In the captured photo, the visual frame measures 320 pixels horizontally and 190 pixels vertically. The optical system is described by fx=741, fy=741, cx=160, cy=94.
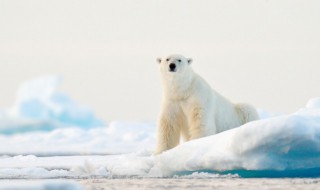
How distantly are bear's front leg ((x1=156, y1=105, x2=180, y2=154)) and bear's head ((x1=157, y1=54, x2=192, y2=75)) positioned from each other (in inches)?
18.6

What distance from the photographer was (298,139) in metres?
6.54

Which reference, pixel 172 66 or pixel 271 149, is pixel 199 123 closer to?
pixel 172 66

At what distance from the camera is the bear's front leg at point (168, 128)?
9.62 metres

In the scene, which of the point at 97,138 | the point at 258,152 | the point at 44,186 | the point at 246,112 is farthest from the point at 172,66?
the point at 97,138

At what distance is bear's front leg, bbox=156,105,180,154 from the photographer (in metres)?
9.62

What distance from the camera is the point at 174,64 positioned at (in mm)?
9539

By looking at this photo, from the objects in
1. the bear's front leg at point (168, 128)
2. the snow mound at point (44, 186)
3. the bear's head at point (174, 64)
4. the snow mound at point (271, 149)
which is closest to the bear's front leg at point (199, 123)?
the bear's front leg at point (168, 128)

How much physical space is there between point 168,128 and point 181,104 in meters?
0.36

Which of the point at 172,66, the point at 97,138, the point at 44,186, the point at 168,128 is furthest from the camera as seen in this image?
the point at 97,138

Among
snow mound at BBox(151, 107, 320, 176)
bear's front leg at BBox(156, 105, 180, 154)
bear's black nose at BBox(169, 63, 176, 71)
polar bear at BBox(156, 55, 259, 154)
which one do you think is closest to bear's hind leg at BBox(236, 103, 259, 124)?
polar bear at BBox(156, 55, 259, 154)

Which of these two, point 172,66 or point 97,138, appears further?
point 97,138

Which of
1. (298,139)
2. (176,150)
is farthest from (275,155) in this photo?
(176,150)

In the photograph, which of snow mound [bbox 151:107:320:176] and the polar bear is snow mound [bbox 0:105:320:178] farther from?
the polar bear

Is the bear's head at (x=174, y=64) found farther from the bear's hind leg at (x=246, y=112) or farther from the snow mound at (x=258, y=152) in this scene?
the snow mound at (x=258, y=152)
